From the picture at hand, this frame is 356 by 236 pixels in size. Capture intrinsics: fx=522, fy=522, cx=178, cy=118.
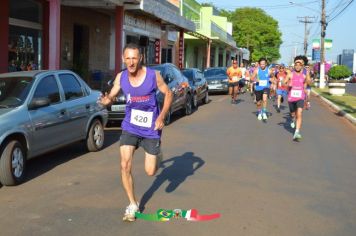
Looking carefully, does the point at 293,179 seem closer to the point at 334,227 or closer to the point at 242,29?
the point at 334,227

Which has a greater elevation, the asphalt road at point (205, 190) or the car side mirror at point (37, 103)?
the car side mirror at point (37, 103)

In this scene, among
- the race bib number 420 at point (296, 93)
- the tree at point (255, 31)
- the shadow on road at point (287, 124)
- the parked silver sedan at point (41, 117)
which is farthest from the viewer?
the tree at point (255, 31)

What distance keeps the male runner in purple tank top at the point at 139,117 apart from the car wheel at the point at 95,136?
154 inches

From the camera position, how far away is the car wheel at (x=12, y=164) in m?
6.68

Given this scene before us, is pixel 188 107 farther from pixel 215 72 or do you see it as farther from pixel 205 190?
pixel 215 72

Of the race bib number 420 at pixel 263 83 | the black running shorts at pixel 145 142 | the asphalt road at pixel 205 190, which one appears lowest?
→ the asphalt road at pixel 205 190

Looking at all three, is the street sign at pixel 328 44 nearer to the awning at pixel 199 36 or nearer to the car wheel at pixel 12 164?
the awning at pixel 199 36

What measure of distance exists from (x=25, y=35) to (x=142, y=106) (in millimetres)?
13083

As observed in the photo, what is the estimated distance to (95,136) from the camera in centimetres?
953

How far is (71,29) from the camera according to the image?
20.7 metres

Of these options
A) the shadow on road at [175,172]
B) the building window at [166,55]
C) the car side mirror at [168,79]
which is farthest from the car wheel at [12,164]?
the building window at [166,55]

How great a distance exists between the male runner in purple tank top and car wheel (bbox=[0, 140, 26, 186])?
1934 mm

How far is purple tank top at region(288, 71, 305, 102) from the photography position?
1180 centimetres

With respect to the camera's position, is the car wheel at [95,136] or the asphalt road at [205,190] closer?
the asphalt road at [205,190]
